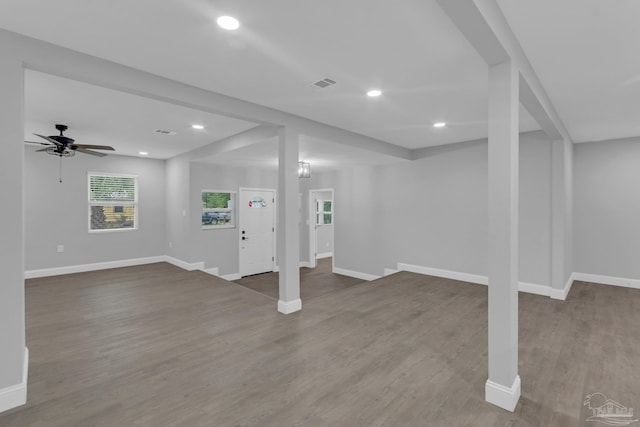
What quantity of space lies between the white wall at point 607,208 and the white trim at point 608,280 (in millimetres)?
54

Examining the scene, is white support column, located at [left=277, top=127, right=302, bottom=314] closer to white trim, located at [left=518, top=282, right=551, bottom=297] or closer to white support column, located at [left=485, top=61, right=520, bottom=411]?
white support column, located at [left=485, top=61, right=520, bottom=411]

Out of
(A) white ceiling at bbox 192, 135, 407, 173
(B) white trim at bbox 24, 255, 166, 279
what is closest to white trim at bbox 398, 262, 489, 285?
(A) white ceiling at bbox 192, 135, 407, 173

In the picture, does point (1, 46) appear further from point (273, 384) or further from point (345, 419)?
point (345, 419)

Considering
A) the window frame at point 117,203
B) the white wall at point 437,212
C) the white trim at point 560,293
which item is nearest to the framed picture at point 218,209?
the window frame at point 117,203

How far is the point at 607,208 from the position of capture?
5.22 meters

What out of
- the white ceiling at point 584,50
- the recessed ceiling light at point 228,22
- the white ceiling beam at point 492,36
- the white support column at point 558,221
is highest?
the recessed ceiling light at point 228,22

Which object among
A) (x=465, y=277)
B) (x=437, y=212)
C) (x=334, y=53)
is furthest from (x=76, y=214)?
(x=465, y=277)

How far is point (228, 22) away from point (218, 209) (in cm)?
556

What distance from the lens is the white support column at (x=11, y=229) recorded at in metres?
2.00

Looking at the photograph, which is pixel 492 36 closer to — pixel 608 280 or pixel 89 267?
pixel 608 280

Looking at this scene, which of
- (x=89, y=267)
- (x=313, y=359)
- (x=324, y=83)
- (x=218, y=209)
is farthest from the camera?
(x=218, y=209)

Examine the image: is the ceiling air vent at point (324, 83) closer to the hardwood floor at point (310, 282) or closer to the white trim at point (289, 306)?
the white trim at point (289, 306)

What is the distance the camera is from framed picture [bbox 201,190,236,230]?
6883 mm

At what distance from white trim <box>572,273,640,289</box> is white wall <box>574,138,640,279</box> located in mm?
54
